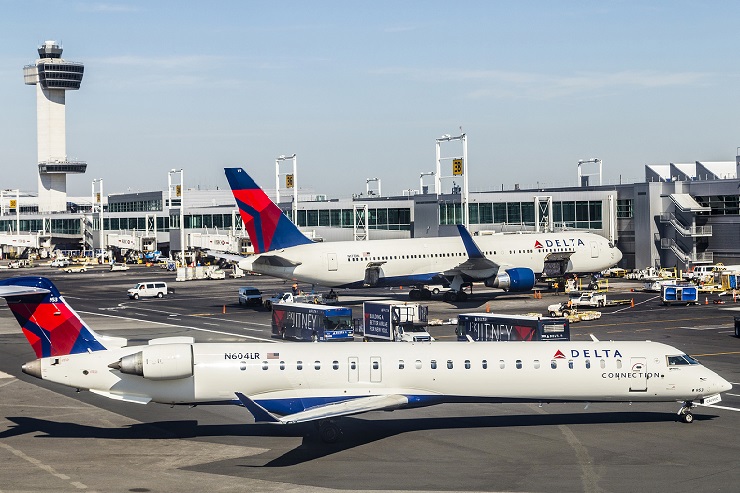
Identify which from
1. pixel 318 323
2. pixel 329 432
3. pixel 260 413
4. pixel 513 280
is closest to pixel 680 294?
pixel 513 280

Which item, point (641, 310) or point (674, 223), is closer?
point (641, 310)

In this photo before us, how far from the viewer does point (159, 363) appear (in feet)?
99.7

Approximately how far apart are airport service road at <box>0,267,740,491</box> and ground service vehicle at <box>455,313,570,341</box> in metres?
7.66

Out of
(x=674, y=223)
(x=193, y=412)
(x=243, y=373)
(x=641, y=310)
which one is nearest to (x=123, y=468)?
(x=243, y=373)

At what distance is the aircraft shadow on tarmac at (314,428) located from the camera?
106 ft

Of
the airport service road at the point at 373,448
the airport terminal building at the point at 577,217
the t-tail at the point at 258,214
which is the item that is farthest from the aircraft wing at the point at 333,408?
the airport terminal building at the point at 577,217

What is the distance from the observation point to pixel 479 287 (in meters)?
91.9

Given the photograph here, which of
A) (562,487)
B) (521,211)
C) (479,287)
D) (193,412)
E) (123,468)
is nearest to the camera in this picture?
(562,487)

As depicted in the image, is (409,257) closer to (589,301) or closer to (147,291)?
(589,301)

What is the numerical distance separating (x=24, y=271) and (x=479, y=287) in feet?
257

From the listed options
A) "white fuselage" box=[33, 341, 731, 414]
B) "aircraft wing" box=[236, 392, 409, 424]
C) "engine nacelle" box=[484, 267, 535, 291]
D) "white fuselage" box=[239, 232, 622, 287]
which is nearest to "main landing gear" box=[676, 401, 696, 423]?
"white fuselage" box=[33, 341, 731, 414]

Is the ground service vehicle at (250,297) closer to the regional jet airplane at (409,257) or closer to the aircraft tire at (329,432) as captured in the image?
the regional jet airplane at (409,257)

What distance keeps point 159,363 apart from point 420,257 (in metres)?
48.9

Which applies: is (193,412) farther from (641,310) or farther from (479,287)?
(479,287)
